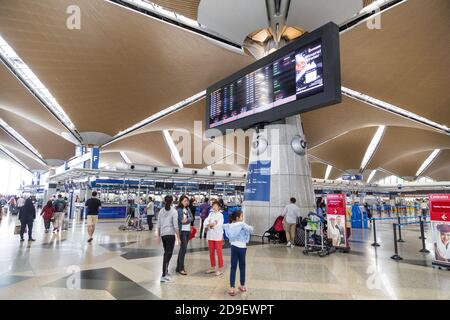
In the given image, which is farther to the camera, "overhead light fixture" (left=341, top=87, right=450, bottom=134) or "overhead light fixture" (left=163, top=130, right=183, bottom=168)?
"overhead light fixture" (left=163, top=130, right=183, bottom=168)

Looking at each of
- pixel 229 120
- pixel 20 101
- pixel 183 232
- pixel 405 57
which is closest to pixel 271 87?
pixel 229 120

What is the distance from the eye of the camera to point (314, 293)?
469 centimetres

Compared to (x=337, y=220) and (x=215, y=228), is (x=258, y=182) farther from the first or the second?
(x=215, y=228)

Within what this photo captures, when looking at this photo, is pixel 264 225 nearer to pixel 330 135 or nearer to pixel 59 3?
pixel 59 3

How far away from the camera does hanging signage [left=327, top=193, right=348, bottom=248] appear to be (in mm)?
8508

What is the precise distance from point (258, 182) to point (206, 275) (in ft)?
19.7

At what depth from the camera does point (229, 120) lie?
10.6 meters

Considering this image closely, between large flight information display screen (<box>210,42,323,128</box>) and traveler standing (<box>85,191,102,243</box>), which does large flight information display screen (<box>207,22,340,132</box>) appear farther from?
traveler standing (<box>85,191,102,243</box>)

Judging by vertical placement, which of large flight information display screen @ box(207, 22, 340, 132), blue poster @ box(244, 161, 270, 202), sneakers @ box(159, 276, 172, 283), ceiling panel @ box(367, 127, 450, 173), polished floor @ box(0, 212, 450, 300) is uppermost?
ceiling panel @ box(367, 127, 450, 173)

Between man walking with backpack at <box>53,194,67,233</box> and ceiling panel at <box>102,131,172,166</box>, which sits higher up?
ceiling panel at <box>102,131,172,166</box>

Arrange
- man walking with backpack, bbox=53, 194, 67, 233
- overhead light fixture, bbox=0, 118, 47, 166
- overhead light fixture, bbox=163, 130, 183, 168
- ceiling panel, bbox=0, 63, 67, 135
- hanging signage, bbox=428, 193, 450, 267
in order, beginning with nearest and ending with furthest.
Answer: hanging signage, bbox=428, 193, 450, 267 < man walking with backpack, bbox=53, 194, 67, 233 < ceiling panel, bbox=0, 63, 67, 135 < overhead light fixture, bbox=0, 118, 47, 166 < overhead light fixture, bbox=163, 130, 183, 168

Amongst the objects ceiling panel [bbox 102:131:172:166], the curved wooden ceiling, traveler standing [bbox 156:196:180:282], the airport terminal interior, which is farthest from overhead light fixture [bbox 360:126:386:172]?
traveler standing [bbox 156:196:180:282]

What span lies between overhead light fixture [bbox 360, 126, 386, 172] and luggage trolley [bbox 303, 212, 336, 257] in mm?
30894
